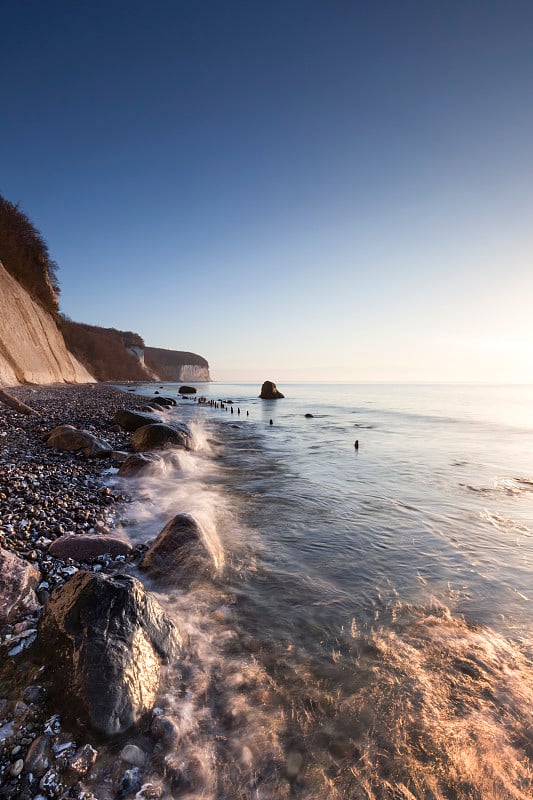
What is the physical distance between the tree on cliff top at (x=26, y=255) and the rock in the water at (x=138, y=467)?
3162 centimetres

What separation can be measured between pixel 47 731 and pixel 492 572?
21.8ft

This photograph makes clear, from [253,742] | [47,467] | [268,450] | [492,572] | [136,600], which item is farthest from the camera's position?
[268,450]

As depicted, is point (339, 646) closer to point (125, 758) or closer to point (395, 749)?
point (395, 749)

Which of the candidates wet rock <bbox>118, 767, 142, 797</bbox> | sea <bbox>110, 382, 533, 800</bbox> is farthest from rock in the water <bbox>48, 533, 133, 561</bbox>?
wet rock <bbox>118, 767, 142, 797</bbox>

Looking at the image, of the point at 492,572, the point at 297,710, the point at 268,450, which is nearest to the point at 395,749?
the point at 297,710

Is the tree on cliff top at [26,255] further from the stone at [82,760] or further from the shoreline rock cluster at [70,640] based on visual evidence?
the stone at [82,760]

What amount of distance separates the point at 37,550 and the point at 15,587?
3.44 ft

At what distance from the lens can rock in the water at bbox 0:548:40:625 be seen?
12.3ft

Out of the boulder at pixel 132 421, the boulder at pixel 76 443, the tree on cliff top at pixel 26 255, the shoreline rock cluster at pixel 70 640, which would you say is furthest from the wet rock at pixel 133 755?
the tree on cliff top at pixel 26 255

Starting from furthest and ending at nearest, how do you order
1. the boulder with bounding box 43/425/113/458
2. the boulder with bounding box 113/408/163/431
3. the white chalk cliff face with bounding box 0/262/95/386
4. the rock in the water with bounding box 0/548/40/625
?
the white chalk cliff face with bounding box 0/262/95/386, the boulder with bounding box 113/408/163/431, the boulder with bounding box 43/425/113/458, the rock in the water with bounding box 0/548/40/625

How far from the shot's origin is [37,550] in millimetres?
4906

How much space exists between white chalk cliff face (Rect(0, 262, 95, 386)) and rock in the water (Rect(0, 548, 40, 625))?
22.5 m

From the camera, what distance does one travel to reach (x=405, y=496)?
34.3 feet

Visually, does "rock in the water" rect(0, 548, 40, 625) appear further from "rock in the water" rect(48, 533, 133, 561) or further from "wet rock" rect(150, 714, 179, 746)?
"wet rock" rect(150, 714, 179, 746)
